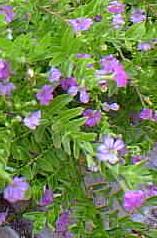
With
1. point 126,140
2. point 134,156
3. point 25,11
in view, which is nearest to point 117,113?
point 126,140

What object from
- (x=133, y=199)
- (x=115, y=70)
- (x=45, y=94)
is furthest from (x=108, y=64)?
(x=133, y=199)

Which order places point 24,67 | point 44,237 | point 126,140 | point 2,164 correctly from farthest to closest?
point 44,237 < point 126,140 < point 24,67 < point 2,164

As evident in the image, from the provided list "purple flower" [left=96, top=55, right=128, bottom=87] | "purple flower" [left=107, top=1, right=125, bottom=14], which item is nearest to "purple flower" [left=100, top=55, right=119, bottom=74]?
"purple flower" [left=96, top=55, right=128, bottom=87]

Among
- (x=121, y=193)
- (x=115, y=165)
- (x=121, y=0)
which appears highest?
(x=121, y=0)

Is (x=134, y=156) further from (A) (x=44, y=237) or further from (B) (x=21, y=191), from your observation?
(A) (x=44, y=237)

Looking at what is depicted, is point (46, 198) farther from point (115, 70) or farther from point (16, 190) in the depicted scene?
point (115, 70)

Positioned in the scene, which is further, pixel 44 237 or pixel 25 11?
pixel 44 237

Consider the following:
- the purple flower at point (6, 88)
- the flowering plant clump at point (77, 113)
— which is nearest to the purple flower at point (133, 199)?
the flowering plant clump at point (77, 113)
